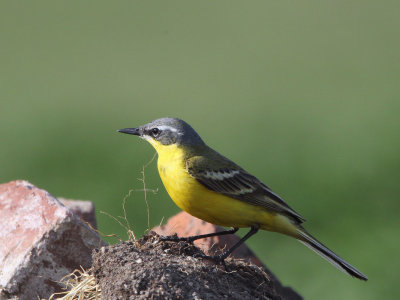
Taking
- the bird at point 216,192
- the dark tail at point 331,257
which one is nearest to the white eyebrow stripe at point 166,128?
the bird at point 216,192

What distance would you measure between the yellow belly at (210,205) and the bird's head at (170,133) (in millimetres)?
385

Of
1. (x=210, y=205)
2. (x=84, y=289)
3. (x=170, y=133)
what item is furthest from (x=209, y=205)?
(x=84, y=289)

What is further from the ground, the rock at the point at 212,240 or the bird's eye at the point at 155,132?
the bird's eye at the point at 155,132

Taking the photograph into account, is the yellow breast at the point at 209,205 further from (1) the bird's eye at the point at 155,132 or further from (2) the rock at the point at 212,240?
(2) the rock at the point at 212,240

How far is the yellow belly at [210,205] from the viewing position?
6934mm

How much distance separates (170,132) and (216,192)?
37.6 inches

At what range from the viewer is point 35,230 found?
674 cm

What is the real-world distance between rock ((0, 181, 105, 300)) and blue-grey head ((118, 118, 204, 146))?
129cm

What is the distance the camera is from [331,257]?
7.21 meters

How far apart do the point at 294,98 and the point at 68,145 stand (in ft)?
21.0

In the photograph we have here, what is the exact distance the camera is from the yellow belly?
6934 millimetres

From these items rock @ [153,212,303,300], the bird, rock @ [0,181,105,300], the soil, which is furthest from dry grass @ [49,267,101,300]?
rock @ [153,212,303,300]

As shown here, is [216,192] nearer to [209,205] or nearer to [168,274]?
[209,205]

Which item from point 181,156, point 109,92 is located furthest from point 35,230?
point 109,92
